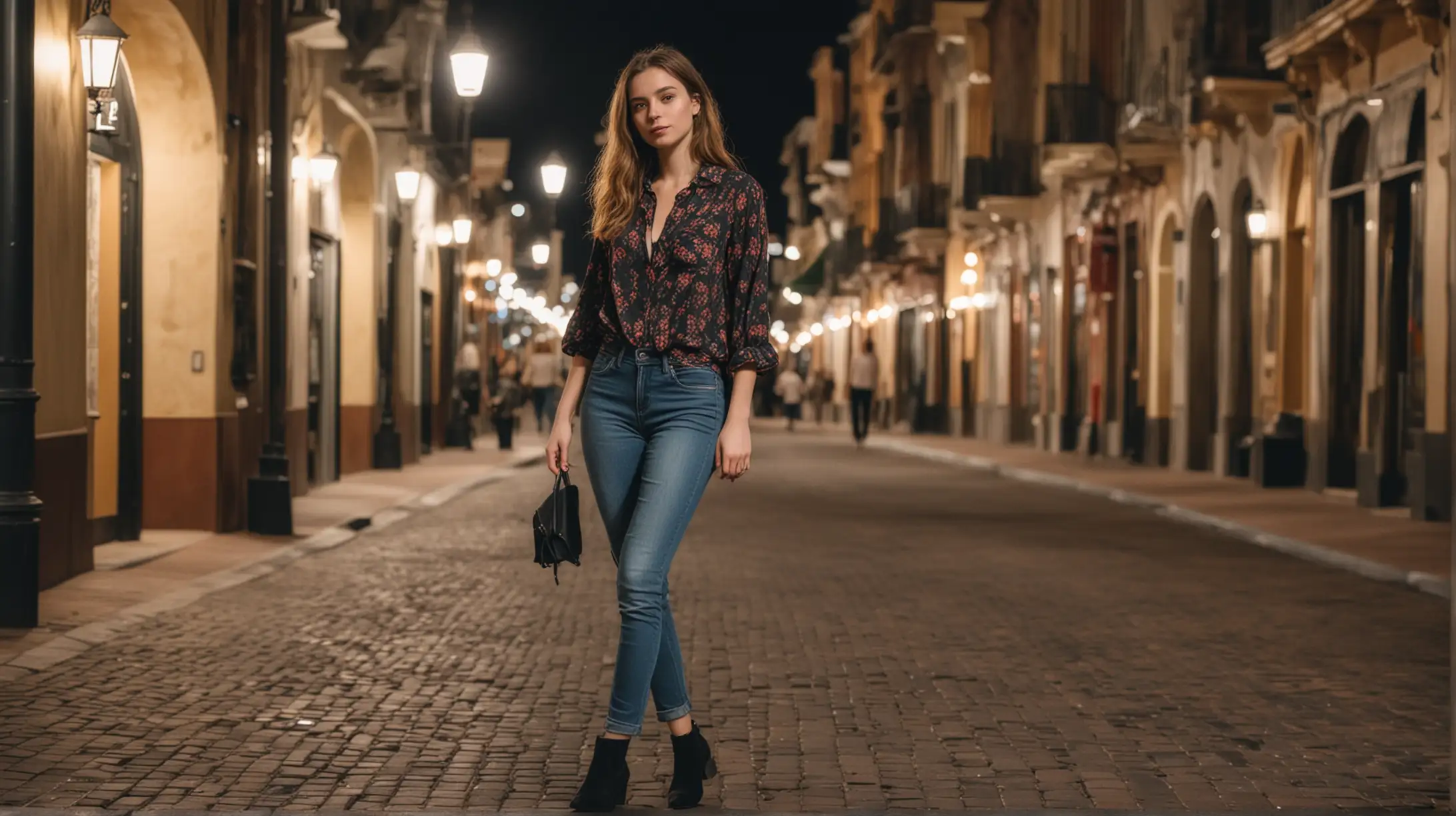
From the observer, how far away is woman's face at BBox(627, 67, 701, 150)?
5.59 meters

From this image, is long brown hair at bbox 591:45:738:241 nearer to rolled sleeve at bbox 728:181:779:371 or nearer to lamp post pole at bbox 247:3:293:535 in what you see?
rolled sleeve at bbox 728:181:779:371

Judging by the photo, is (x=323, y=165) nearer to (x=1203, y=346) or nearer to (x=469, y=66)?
(x=469, y=66)

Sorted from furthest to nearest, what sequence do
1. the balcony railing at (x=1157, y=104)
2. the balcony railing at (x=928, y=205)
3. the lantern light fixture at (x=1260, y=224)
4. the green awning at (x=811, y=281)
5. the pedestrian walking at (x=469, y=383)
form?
the green awning at (x=811, y=281) < the balcony railing at (x=928, y=205) < the pedestrian walking at (x=469, y=383) < the balcony railing at (x=1157, y=104) < the lantern light fixture at (x=1260, y=224)

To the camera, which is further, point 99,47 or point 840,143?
point 840,143

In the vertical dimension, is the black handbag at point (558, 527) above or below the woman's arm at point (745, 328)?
below

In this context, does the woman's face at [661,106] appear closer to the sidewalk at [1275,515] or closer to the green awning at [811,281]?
the sidewalk at [1275,515]

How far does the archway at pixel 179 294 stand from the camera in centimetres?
1562

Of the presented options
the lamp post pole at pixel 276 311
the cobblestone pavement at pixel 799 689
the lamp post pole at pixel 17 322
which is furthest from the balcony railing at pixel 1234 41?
the lamp post pole at pixel 17 322

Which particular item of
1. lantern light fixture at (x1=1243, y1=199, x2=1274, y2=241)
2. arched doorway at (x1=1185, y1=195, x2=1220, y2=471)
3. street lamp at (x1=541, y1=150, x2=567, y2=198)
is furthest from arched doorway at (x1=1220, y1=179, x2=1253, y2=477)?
street lamp at (x1=541, y1=150, x2=567, y2=198)

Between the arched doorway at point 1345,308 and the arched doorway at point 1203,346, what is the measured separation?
17.5 feet

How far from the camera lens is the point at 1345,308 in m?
22.3

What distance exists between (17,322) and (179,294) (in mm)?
6012

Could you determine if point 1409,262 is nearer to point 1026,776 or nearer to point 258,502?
point 258,502

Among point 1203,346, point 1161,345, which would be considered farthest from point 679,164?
point 1161,345
